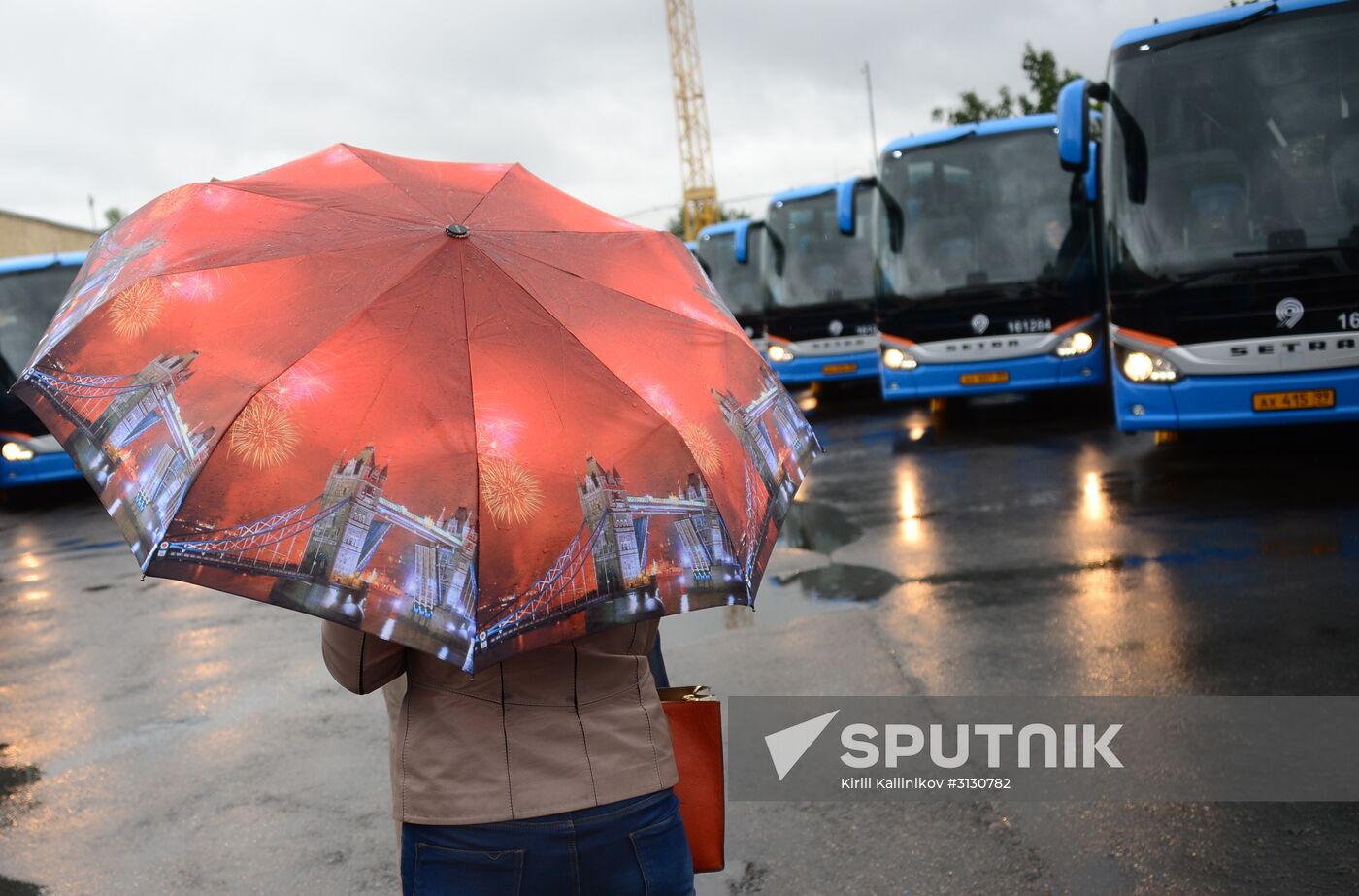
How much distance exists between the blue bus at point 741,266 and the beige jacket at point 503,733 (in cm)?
1753

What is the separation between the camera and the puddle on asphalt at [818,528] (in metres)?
8.70

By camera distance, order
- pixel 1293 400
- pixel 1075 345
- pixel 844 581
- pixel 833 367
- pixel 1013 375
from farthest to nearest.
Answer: pixel 833 367, pixel 1013 375, pixel 1075 345, pixel 1293 400, pixel 844 581

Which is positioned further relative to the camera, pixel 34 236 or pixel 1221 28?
pixel 34 236

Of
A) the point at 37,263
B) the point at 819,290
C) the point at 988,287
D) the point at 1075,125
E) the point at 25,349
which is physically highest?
the point at 37,263

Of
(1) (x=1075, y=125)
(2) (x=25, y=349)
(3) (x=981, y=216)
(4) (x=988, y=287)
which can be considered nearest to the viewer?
(1) (x=1075, y=125)

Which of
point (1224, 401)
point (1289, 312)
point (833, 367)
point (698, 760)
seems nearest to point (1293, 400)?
point (1224, 401)

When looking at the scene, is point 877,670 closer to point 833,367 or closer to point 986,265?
Answer: point 986,265

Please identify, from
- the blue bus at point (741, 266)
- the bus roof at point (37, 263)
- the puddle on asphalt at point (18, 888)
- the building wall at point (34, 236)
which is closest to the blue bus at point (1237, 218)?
the puddle on asphalt at point (18, 888)

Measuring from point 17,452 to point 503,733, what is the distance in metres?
13.8

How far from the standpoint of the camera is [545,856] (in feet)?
6.36

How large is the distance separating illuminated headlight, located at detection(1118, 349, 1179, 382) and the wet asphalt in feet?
2.72

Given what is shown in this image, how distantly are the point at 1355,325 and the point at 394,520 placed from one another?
8.40m

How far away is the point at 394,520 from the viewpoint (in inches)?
72.6

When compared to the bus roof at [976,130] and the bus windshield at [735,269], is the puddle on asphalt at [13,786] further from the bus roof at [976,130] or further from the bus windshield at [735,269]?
the bus windshield at [735,269]
